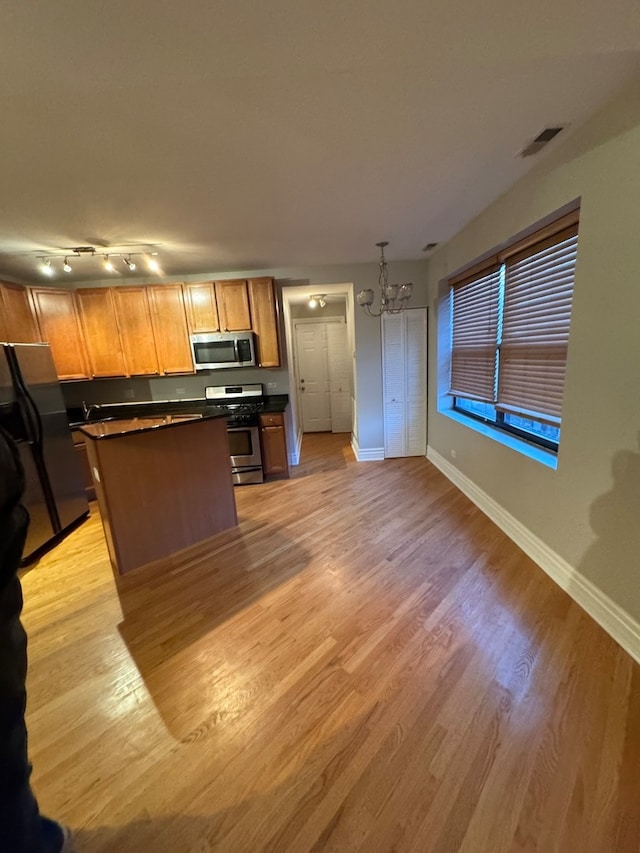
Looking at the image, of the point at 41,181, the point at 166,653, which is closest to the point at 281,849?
the point at 166,653

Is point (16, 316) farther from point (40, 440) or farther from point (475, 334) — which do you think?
point (475, 334)

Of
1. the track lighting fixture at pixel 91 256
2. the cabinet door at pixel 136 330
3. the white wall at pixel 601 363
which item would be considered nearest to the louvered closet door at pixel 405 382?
the white wall at pixel 601 363

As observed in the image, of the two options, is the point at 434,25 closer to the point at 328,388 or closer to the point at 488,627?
the point at 488,627

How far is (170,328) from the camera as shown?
404cm

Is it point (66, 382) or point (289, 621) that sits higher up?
point (66, 382)

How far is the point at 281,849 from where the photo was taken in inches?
39.0

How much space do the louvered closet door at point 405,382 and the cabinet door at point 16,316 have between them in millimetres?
4092

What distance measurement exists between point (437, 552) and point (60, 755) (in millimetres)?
2221

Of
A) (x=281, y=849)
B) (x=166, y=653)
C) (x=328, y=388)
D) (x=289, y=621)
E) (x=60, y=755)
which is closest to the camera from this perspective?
(x=281, y=849)

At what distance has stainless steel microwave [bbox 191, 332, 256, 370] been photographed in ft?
13.1

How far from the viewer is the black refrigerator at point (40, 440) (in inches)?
104

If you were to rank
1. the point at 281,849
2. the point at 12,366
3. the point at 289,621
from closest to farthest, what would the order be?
the point at 281,849 < the point at 289,621 < the point at 12,366

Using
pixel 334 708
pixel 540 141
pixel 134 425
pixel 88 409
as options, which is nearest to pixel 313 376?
pixel 88 409

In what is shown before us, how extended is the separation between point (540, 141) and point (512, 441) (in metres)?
1.92
